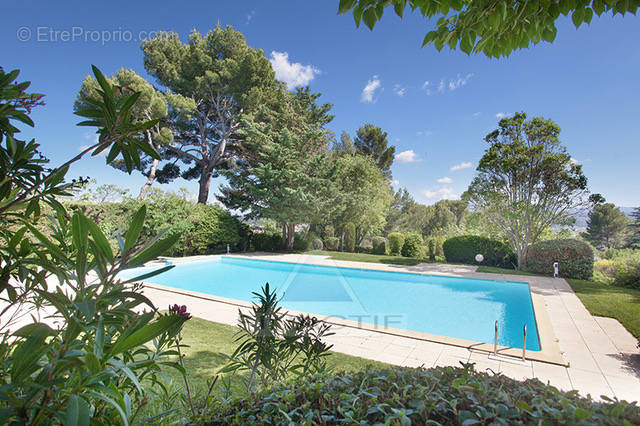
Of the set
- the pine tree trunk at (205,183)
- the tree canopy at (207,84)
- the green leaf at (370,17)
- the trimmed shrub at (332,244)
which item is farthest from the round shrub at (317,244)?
the green leaf at (370,17)

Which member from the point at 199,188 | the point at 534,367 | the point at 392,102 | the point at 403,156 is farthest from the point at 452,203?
the point at 534,367

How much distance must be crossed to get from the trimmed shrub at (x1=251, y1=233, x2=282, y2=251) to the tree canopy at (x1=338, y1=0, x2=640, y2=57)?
16536 mm

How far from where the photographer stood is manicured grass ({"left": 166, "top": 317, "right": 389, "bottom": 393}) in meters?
3.09

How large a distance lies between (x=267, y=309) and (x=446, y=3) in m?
2.13

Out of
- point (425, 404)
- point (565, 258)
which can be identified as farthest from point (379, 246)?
point (425, 404)

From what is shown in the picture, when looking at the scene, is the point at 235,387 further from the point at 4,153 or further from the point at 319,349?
the point at 4,153

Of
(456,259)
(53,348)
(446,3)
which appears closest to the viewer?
(53,348)

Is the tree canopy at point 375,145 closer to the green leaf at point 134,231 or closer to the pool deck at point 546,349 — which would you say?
the pool deck at point 546,349

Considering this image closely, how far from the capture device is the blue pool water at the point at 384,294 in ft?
20.8

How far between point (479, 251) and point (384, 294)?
6.89 meters

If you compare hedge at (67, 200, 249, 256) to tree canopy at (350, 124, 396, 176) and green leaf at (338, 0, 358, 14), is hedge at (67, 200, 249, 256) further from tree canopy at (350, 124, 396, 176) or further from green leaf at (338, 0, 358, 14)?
tree canopy at (350, 124, 396, 176)

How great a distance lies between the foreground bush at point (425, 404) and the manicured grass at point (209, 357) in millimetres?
1820

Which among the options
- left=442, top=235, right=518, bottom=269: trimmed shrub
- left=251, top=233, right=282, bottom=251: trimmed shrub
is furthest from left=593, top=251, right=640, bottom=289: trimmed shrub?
left=251, top=233, right=282, bottom=251: trimmed shrub

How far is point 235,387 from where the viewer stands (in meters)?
2.94
